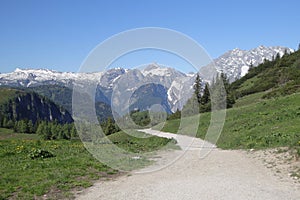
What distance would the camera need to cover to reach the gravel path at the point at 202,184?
39.0 ft

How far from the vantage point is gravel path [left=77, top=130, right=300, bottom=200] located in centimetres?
1188

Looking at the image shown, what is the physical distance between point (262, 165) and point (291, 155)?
74.3 inches

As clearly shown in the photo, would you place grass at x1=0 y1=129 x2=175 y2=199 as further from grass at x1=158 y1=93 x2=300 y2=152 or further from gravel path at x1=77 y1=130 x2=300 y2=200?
grass at x1=158 y1=93 x2=300 y2=152

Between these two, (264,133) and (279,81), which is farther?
(279,81)

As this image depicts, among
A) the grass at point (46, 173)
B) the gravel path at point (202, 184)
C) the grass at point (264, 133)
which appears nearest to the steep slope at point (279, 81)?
the grass at point (264, 133)

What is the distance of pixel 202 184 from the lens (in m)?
13.4

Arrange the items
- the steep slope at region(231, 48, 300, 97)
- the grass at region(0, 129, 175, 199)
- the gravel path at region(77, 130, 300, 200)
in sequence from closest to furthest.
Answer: the gravel path at region(77, 130, 300, 200), the grass at region(0, 129, 175, 199), the steep slope at region(231, 48, 300, 97)

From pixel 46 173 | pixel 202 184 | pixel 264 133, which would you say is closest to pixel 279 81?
pixel 264 133

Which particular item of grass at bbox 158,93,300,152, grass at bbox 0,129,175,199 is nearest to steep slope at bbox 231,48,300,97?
grass at bbox 158,93,300,152

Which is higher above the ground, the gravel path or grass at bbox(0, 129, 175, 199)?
grass at bbox(0, 129, 175, 199)

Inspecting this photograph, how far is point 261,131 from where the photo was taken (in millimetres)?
27078

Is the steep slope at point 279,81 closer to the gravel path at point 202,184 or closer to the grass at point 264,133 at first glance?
the grass at point 264,133

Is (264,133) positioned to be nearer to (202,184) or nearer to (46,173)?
(202,184)

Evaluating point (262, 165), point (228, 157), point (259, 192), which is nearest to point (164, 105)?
point (228, 157)
